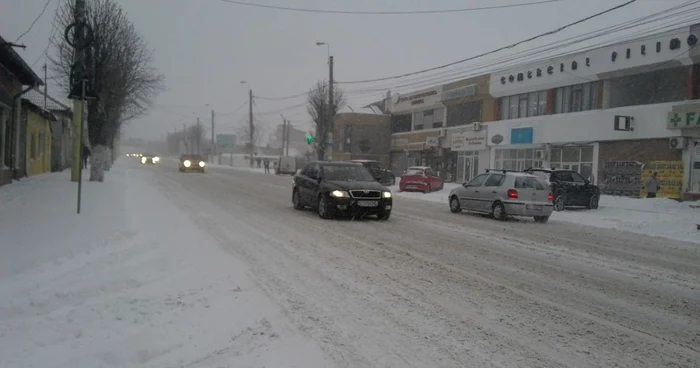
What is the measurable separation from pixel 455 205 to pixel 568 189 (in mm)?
5386

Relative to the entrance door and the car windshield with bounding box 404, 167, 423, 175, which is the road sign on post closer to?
the entrance door

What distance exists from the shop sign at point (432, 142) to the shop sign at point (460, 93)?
326cm

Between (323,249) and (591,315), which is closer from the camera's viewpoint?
(591,315)

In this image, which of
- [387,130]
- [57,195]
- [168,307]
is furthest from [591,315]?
[387,130]

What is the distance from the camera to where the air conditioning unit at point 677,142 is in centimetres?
2423

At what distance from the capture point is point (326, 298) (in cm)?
625

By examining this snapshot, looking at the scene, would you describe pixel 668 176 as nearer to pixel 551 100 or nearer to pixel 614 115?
pixel 614 115

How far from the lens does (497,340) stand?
16.4ft

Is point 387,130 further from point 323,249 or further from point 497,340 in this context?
point 497,340

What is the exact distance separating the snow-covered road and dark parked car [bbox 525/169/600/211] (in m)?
7.77

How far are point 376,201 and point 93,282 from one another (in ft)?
28.0

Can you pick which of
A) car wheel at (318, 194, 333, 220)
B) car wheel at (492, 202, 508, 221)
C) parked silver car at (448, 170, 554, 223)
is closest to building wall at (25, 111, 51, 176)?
car wheel at (318, 194, 333, 220)

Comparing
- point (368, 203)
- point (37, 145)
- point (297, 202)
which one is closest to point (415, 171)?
point (297, 202)

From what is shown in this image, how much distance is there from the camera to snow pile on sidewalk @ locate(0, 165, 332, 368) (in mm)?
4359
